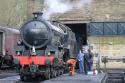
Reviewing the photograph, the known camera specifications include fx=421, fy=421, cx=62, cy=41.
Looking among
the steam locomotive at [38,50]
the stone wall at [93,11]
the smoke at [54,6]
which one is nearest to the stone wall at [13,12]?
the stone wall at [93,11]

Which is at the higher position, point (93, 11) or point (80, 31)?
point (93, 11)

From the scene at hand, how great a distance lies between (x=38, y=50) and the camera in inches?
811

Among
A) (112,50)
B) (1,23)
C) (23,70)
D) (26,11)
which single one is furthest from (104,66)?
(23,70)

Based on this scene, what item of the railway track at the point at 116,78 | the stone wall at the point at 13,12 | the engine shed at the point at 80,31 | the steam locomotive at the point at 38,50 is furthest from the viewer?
the engine shed at the point at 80,31

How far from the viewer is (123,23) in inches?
1412

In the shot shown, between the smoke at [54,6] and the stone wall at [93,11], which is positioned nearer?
the smoke at [54,6]

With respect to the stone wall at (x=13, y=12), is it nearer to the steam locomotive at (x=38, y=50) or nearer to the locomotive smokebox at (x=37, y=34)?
the steam locomotive at (x=38, y=50)

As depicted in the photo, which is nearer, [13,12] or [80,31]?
[13,12]

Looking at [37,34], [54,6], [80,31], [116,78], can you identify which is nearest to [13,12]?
[80,31]

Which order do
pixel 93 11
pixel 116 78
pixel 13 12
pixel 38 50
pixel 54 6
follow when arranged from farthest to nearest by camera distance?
1. pixel 13 12
2. pixel 93 11
3. pixel 54 6
4. pixel 116 78
5. pixel 38 50

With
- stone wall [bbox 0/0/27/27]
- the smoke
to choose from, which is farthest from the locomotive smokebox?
stone wall [bbox 0/0/27/27]

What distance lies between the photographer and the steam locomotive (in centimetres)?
→ 1995

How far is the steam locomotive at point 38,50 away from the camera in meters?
20.0

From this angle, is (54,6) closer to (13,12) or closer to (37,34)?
(37,34)
